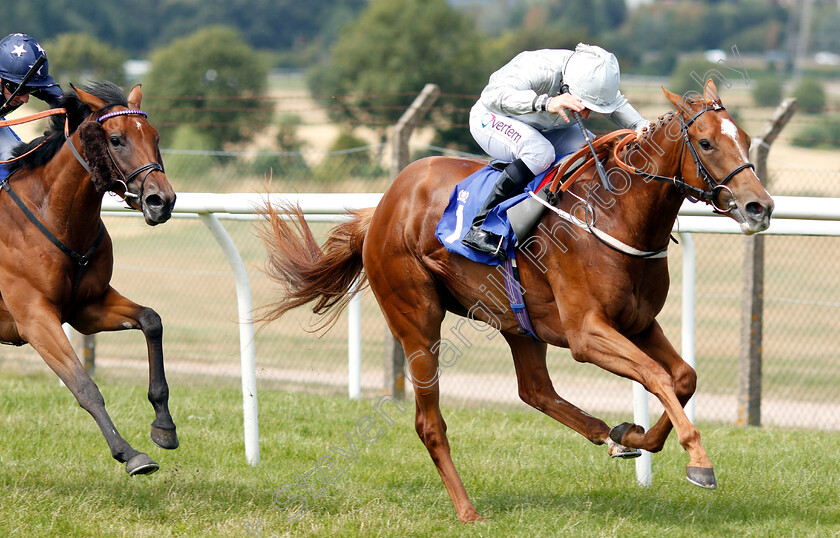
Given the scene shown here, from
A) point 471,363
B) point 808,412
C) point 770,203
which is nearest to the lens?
point 770,203

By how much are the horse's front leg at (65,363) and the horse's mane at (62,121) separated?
74 cm

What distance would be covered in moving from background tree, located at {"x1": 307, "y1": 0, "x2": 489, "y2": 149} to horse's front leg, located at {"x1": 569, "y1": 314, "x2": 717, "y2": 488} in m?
30.6

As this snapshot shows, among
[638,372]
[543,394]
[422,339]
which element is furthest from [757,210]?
[422,339]

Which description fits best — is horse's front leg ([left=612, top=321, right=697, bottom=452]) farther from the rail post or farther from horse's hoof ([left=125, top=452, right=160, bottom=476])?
the rail post

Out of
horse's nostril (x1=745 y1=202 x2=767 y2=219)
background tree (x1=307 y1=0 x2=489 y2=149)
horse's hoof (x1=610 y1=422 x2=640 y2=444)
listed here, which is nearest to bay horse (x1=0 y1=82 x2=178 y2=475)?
horse's hoof (x1=610 y1=422 x2=640 y2=444)

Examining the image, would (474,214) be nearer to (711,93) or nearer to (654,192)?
(654,192)

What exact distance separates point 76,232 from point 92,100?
61cm

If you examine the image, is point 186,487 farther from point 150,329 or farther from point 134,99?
point 134,99

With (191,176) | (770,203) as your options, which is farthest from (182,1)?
(770,203)

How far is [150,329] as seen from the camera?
4344mm

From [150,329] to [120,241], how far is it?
10.3 meters

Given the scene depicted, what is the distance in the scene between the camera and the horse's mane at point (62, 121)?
4270mm

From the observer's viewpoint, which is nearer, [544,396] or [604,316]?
[604,316]

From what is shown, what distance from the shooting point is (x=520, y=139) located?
433 centimetres
